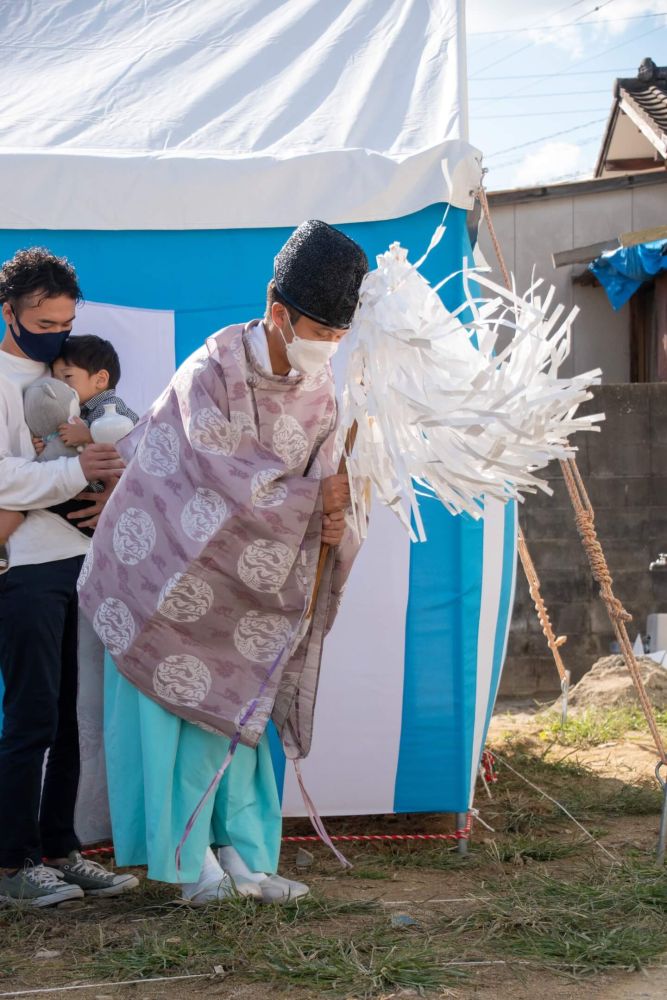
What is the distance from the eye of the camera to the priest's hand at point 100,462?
2.88m

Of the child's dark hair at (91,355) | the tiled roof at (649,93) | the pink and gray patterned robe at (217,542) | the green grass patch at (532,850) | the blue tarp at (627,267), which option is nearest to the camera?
the pink and gray patterned robe at (217,542)

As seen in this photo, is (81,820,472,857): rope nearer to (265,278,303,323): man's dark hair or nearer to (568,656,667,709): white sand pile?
(265,278,303,323): man's dark hair

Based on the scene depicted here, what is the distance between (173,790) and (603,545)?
515cm

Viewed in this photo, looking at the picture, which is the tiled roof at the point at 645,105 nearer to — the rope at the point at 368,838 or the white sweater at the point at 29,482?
the rope at the point at 368,838

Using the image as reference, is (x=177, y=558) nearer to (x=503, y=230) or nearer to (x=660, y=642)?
(x=660, y=642)

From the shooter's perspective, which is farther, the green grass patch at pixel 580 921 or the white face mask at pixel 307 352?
the white face mask at pixel 307 352

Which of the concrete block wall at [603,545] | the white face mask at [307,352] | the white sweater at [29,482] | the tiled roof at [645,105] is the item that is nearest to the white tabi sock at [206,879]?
the white sweater at [29,482]

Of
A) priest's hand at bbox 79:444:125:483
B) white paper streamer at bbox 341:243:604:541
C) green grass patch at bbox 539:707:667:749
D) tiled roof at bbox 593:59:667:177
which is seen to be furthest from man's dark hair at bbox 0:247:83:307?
tiled roof at bbox 593:59:667:177

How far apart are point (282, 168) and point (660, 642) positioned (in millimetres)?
4274

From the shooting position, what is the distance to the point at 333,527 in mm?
2750

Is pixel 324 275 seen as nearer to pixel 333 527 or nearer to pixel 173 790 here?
pixel 333 527

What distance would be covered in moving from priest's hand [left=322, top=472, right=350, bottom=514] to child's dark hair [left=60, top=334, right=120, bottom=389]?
2.63ft

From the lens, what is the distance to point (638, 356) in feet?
32.0

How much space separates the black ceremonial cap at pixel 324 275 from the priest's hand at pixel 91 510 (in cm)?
72
